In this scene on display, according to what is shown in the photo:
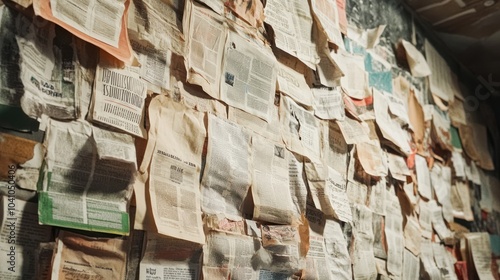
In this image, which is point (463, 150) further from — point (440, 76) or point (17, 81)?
point (17, 81)

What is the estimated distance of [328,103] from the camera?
1.38 m

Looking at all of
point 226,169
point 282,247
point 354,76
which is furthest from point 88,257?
point 354,76

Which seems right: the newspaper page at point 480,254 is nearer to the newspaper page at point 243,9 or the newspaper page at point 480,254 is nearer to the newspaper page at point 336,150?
the newspaper page at point 336,150

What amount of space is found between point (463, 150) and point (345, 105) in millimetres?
1143

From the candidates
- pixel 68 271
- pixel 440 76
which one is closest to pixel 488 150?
pixel 440 76

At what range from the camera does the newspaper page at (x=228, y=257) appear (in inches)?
37.2

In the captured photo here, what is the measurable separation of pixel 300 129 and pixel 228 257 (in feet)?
1.34

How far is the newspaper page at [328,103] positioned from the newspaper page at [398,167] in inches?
14.0

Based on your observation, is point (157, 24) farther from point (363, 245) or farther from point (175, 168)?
point (363, 245)

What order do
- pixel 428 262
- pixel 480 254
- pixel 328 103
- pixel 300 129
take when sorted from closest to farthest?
pixel 300 129, pixel 328 103, pixel 428 262, pixel 480 254

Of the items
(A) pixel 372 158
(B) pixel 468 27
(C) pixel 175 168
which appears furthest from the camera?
(B) pixel 468 27

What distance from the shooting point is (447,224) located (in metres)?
2.04

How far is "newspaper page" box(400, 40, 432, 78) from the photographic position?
194 centimetres

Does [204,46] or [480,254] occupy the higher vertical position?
[204,46]
